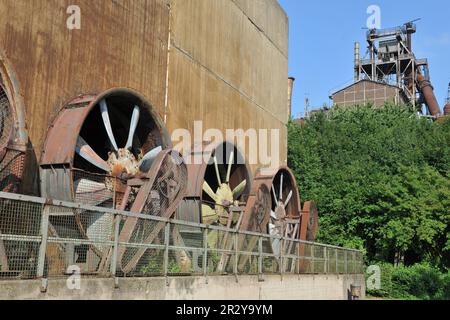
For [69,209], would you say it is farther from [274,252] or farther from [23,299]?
[274,252]

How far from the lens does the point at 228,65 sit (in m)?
17.7

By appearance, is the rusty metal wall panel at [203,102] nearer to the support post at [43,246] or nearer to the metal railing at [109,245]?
the metal railing at [109,245]

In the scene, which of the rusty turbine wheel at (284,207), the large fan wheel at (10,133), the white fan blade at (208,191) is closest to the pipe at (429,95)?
the rusty turbine wheel at (284,207)

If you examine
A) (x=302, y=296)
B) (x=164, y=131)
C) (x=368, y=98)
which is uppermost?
(x=368, y=98)

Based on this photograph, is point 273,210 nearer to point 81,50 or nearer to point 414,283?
point 414,283

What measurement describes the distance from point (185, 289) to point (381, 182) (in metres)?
20.1

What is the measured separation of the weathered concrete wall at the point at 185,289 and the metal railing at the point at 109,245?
145 millimetres

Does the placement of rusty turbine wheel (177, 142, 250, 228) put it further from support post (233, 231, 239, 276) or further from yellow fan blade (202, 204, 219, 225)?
support post (233, 231, 239, 276)

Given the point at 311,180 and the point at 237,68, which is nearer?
the point at 237,68

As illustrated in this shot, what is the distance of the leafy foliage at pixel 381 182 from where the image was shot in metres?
24.8

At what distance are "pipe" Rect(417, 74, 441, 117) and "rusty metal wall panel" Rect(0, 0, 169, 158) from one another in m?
50.6

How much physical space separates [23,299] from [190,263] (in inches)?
151

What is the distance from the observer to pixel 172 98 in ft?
47.0
